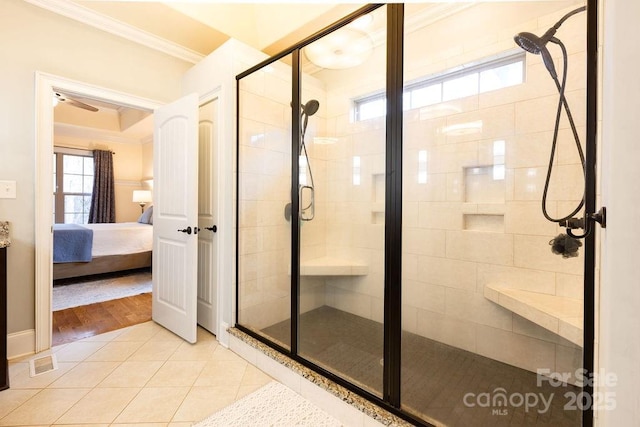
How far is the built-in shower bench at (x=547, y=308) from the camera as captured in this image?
4.63 feet

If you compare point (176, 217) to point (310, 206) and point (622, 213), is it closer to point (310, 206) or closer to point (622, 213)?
point (310, 206)


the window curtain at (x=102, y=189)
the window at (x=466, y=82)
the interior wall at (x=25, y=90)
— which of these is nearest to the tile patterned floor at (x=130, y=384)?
the interior wall at (x=25, y=90)

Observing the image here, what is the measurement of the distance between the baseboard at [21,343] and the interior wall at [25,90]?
0.04 meters

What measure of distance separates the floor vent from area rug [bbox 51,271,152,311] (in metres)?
1.19

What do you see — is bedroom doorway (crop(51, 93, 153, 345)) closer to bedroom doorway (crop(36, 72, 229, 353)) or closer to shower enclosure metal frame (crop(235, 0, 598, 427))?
bedroom doorway (crop(36, 72, 229, 353))

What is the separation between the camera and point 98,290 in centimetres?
362

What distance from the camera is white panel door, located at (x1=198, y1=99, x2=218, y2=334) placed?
246cm

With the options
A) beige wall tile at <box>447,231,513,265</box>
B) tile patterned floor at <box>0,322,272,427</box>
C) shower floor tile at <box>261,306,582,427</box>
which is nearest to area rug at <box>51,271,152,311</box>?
tile patterned floor at <box>0,322,272,427</box>

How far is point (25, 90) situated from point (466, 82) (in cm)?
323

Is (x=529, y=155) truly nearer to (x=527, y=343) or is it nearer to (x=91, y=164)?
(x=527, y=343)

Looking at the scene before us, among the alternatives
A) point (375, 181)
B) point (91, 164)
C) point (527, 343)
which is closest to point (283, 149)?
point (375, 181)

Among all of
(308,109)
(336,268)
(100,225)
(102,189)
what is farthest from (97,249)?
(308,109)

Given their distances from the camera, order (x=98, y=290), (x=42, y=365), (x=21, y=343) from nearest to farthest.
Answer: (x=42, y=365) → (x=21, y=343) → (x=98, y=290)

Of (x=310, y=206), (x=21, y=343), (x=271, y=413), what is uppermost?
(x=310, y=206)
